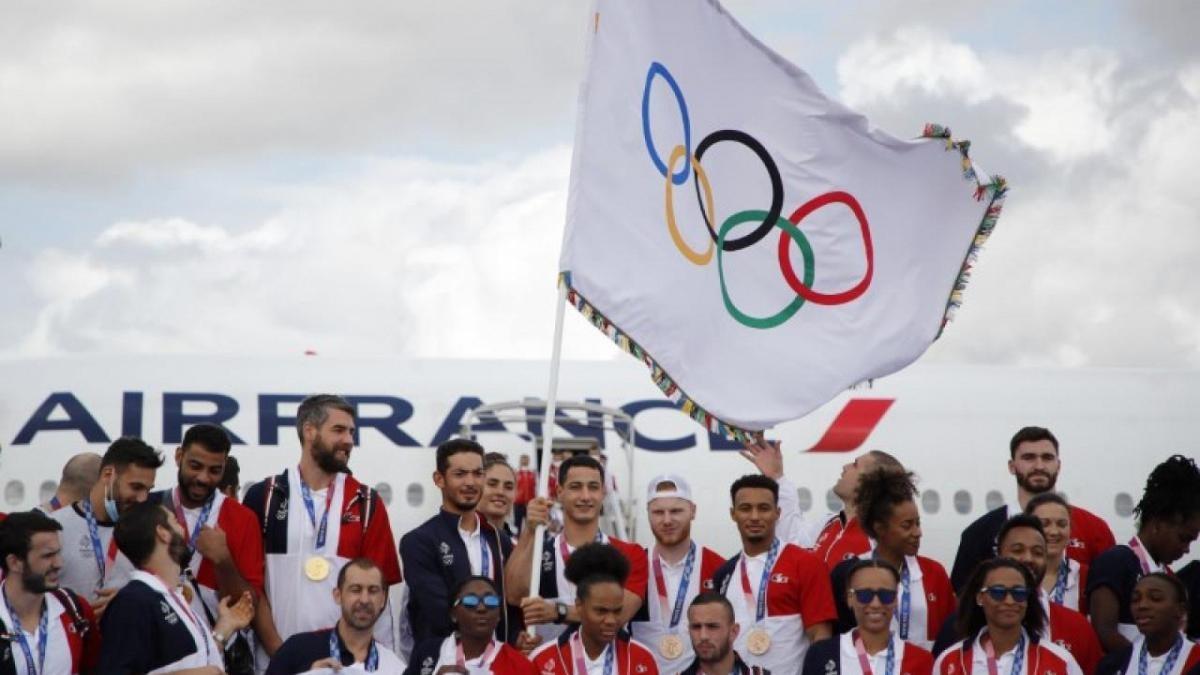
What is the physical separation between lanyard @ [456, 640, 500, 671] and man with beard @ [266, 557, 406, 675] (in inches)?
15.9

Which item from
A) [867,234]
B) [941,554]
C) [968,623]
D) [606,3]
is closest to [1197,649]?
[968,623]

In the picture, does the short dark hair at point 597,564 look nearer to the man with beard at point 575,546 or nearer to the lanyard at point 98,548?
the man with beard at point 575,546

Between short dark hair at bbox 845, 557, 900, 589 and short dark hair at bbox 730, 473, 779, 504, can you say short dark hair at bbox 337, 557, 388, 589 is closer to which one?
short dark hair at bbox 730, 473, 779, 504

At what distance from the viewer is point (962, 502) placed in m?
21.8

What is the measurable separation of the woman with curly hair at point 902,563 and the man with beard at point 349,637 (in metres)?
2.84

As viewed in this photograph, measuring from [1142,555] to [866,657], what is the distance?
2.26 m

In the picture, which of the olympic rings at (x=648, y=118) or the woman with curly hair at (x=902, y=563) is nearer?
the olympic rings at (x=648, y=118)

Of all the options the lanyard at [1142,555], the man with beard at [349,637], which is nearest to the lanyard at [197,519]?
the man with beard at [349,637]

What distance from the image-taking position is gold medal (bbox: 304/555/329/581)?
1009cm

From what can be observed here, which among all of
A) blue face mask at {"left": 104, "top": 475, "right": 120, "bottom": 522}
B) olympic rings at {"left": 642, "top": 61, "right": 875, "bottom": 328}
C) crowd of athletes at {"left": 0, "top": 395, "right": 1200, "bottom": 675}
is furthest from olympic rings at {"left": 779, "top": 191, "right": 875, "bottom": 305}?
blue face mask at {"left": 104, "top": 475, "right": 120, "bottom": 522}

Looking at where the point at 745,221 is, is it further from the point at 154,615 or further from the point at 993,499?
the point at 993,499

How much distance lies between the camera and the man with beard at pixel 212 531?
9.91 metres

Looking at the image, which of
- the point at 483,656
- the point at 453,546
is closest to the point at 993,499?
the point at 453,546

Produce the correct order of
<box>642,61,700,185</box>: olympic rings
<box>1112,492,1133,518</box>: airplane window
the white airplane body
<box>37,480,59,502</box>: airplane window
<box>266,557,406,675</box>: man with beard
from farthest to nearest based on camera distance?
<box>1112,492,1133,518</box>: airplane window
the white airplane body
<box>37,480,59,502</box>: airplane window
<box>642,61,700,185</box>: olympic rings
<box>266,557,406,675</box>: man with beard
